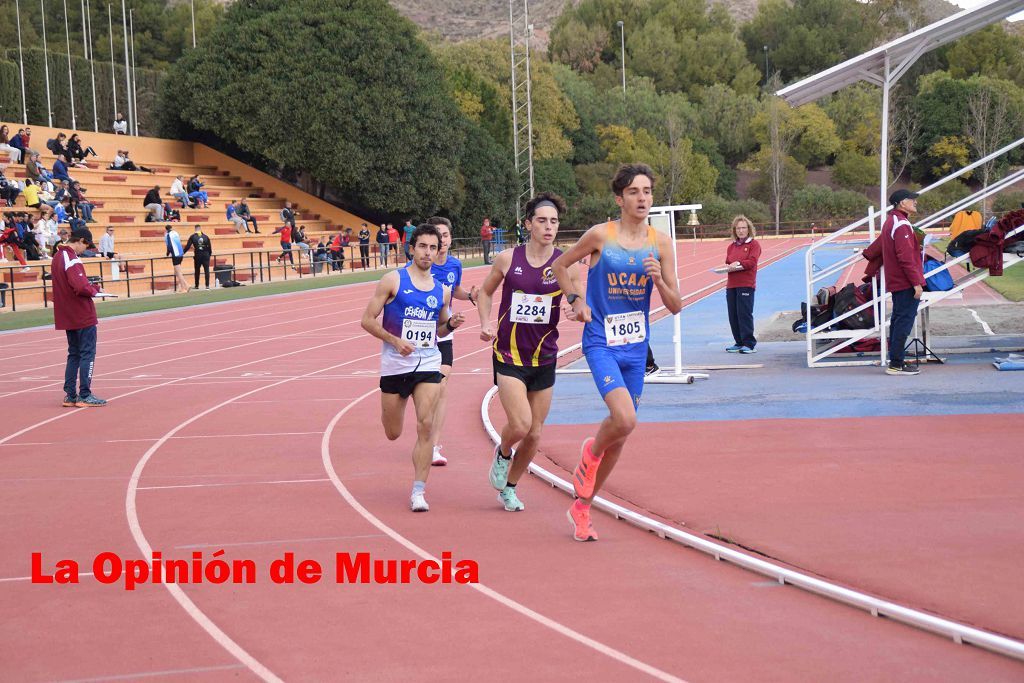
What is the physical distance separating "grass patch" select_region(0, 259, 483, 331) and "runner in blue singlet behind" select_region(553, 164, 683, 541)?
1854 centimetres

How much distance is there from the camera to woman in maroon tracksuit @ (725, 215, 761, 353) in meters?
15.8

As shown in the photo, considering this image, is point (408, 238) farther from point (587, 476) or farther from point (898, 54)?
point (587, 476)

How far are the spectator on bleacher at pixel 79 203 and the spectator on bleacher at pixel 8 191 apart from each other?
5.66 ft

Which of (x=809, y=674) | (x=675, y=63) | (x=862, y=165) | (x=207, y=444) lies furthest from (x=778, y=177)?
(x=809, y=674)

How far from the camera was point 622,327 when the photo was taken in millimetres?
6516

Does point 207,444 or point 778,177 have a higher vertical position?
point 778,177

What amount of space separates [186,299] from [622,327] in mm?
24493

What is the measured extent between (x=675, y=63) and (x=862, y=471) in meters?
116

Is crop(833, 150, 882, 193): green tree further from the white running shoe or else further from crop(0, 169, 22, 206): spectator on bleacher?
the white running shoe

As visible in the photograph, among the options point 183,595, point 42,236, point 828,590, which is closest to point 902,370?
point 828,590

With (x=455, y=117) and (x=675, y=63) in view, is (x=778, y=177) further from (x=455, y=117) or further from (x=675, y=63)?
(x=675, y=63)

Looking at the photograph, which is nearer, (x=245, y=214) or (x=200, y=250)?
(x=200, y=250)

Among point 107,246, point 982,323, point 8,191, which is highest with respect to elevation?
point 8,191

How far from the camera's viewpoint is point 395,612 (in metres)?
5.38
